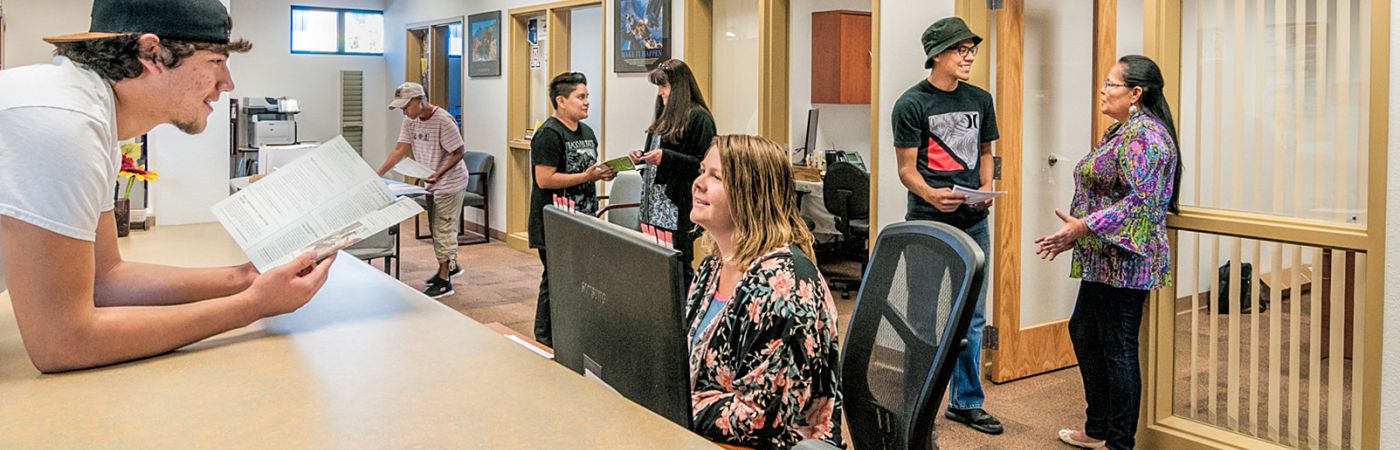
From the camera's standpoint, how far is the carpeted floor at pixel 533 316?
3684mm

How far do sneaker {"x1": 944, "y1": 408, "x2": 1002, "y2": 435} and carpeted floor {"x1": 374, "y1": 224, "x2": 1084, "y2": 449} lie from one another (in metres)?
0.03

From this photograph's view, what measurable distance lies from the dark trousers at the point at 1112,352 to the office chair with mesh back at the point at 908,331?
1.66 meters

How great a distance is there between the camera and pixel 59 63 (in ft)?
4.55


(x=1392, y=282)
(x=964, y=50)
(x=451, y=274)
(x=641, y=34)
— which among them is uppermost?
(x=641, y=34)

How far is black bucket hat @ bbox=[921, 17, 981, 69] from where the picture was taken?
143 inches

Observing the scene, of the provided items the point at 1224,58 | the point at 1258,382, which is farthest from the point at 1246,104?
the point at 1258,382

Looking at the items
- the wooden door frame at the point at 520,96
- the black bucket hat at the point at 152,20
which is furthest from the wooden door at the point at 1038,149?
the wooden door frame at the point at 520,96

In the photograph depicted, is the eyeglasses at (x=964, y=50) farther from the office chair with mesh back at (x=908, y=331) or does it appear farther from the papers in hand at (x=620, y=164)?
the office chair with mesh back at (x=908, y=331)

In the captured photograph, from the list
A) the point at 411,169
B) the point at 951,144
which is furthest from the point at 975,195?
the point at 411,169

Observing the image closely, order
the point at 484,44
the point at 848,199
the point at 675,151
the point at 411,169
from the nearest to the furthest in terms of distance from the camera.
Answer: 1. the point at 675,151
2. the point at 411,169
3. the point at 848,199
4. the point at 484,44

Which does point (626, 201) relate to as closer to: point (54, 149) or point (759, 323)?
point (759, 323)

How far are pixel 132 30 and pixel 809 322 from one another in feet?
3.71

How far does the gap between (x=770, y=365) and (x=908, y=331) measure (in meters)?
0.25

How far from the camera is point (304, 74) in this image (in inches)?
428
